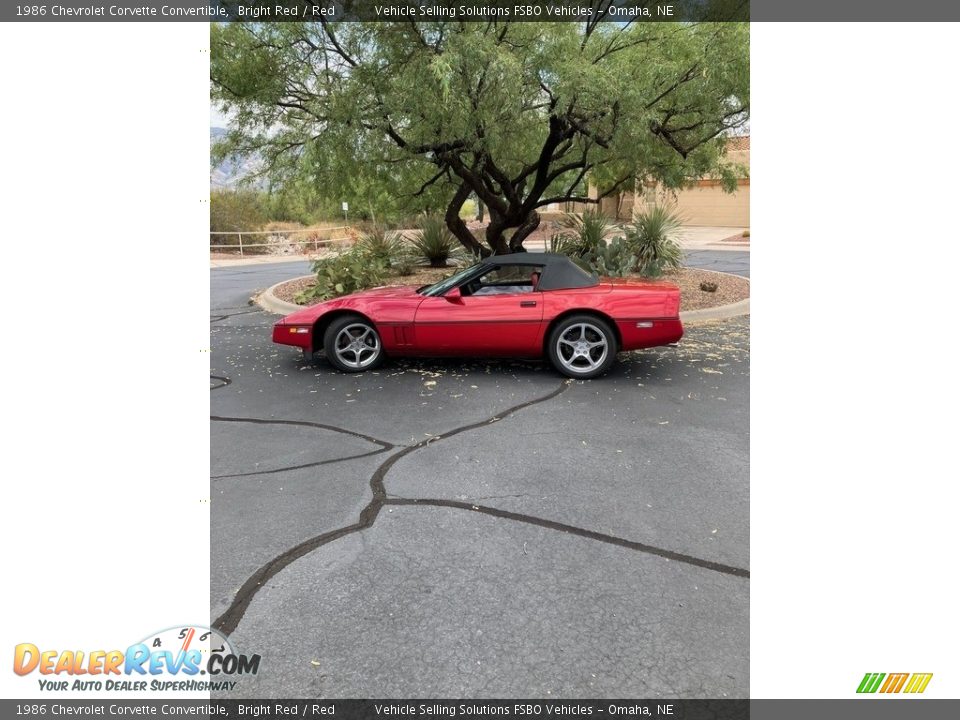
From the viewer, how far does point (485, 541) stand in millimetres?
2938

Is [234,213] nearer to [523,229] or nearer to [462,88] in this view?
[523,229]

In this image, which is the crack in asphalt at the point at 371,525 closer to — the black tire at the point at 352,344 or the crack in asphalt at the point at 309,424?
the crack in asphalt at the point at 309,424

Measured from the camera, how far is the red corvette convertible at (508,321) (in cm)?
591

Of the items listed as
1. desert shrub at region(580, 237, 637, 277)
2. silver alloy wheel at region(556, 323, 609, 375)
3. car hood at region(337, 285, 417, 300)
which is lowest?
silver alloy wheel at region(556, 323, 609, 375)

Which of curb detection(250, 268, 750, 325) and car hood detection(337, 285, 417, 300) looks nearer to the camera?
car hood detection(337, 285, 417, 300)

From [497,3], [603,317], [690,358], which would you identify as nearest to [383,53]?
[497,3]

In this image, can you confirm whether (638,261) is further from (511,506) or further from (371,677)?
(371,677)

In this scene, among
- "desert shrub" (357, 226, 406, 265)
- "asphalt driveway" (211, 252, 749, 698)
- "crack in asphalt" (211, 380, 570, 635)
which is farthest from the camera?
"desert shrub" (357, 226, 406, 265)

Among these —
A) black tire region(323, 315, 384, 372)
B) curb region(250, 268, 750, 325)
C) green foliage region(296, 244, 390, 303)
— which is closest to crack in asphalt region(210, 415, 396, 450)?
black tire region(323, 315, 384, 372)

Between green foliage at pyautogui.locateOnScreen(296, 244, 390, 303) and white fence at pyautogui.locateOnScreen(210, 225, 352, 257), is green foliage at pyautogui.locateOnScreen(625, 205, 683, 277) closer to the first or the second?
green foliage at pyautogui.locateOnScreen(296, 244, 390, 303)

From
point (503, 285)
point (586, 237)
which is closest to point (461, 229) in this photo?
point (586, 237)

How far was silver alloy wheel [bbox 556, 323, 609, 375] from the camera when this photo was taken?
5.93 m

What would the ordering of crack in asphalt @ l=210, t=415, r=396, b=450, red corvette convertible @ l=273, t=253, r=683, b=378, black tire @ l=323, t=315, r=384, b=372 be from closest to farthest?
crack in asphalt @ l=210, t=415, r=396, b=450 < red corvette convertible @ l=273, t=253, r=683, b=378 < black tire @ l=323, t=315, r=384, b=372

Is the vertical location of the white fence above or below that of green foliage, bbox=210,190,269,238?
below
